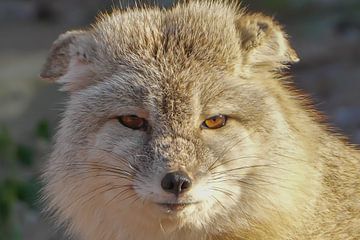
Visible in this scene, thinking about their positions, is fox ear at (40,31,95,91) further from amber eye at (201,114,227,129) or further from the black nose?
the black nose

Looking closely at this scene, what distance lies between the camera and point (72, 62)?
5309 mm

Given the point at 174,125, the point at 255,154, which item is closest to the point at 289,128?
the point at 255,154

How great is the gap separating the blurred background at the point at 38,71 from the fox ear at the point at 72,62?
6.31 ft

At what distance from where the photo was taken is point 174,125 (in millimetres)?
4719

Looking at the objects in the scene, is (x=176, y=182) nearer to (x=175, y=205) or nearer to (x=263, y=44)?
(x=175, y=205)

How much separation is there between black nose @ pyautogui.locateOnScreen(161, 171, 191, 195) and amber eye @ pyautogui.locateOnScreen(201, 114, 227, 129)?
0.37 metres

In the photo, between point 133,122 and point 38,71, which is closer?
point 133,122

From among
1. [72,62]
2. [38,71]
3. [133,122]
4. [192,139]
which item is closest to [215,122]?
[192,139]

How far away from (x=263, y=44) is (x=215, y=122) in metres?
0.59

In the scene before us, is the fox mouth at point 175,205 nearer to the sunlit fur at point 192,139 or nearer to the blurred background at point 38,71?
the sunlit fur at point 192,139

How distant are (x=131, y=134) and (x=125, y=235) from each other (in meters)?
0.53

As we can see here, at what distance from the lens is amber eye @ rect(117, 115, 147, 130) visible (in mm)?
4785

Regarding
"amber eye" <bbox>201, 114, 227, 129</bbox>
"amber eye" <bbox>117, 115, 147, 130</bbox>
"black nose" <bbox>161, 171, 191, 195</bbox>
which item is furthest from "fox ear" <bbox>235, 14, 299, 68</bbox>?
"black nose" <bbox>161, 171, 191, 195</bbox>

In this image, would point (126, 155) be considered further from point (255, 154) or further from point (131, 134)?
point (255, 154)
